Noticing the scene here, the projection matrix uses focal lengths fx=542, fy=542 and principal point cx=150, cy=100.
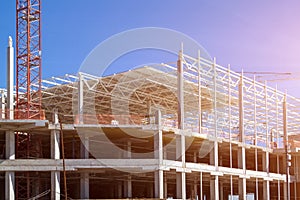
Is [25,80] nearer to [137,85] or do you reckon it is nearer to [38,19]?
[38,19]

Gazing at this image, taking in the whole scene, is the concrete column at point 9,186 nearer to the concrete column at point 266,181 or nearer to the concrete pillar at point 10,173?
the concrete pillar at point 10,173

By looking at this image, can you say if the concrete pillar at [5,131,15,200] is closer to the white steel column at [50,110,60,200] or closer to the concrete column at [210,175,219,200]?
the white steel column at [50,110,60,200]

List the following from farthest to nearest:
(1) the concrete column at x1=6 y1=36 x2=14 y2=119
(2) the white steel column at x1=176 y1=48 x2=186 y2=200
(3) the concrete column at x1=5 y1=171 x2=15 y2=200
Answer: (2) the white steel column at x1=176 y1=48 x2=186 y2=200, (1) the concrete column at x1=6 y1=36 x2=14 y2=119, (3) the concrete column at x1=5 y1=171 x2=15 y2=200

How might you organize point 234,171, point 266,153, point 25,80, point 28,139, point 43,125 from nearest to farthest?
point 43,125 < point 28,139 < point 25,80 < point 234,171 < point 266,153

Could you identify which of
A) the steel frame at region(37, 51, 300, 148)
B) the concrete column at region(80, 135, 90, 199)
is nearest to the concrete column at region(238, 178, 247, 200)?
the steel frame at region(37, 51, 300, 148)

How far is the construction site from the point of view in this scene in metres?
45.9

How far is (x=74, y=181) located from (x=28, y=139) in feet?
22.6

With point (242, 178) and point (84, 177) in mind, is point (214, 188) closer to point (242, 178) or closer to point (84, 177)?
point (242, 178)

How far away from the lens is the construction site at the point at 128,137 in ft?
151

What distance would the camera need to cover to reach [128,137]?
5138cm

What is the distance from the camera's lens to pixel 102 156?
52.3 m

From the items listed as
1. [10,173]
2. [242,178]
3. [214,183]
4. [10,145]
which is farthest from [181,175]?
[10,145]

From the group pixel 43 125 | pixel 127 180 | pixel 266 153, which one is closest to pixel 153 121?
pixel 127 180

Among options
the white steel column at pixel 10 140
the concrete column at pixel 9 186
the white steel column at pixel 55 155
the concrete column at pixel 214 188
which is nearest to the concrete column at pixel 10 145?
the white steel column at pixel 10 140
